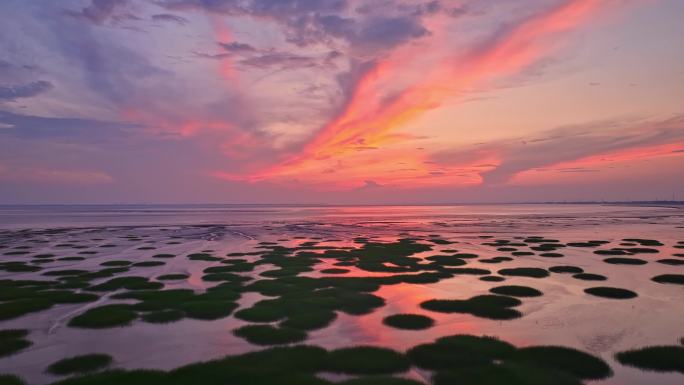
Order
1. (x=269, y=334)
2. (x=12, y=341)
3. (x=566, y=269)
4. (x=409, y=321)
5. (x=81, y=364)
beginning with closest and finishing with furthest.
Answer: (x=81, y=364), (x=12, y=341), (x=269, y=334), (x=409, y=321), (x=566, y=269)

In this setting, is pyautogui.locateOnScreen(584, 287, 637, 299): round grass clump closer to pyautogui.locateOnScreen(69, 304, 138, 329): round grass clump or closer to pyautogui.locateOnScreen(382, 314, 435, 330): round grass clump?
pyautogui.locateOnScreen(382, 314, 435, 330): round grass clump

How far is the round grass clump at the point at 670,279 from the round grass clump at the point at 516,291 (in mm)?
10001

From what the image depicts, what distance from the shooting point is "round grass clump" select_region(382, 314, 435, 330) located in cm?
1808

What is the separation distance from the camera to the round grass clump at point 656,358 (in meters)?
13.3

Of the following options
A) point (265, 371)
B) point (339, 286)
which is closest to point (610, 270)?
point (339, 286)

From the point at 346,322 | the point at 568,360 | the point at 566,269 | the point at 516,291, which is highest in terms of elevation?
the point at 566,269

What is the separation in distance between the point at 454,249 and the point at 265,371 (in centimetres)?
3658

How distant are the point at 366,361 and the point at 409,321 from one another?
533 cm

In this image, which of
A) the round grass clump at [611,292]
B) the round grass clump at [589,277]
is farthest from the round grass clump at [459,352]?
the round grass clump at [589,277]

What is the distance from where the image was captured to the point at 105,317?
63.7 feet

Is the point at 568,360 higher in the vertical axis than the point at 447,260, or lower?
lower

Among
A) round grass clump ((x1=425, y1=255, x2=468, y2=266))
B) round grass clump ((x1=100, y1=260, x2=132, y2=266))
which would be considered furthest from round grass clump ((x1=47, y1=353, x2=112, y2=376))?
round grass clump ((x1=425, y1=255, x2=468, y2=266))

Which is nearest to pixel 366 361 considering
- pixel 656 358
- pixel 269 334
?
pixel 269 334

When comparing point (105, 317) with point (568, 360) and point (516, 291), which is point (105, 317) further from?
point (516, 291)
